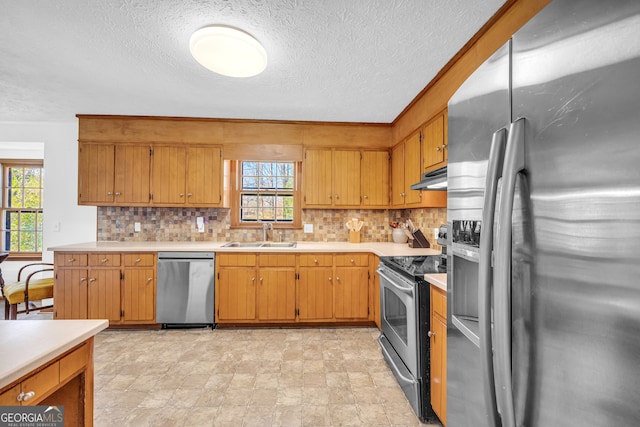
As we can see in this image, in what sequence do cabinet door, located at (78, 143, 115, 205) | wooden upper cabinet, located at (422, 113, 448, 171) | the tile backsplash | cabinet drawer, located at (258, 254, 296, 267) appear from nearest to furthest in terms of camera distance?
wooden upper cabinet, located at (422, 113, 448, 171) → cabinet drawer, located at (258, 254, 296, 267) → cabinet door, located at (78, 143, 115, 205) → the tile backsplash

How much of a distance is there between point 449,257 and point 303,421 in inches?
57.0

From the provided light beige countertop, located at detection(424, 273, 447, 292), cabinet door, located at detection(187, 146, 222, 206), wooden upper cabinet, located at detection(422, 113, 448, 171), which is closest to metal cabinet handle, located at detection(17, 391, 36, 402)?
light beige countertop, located at detection(424, 273, 447, 292)

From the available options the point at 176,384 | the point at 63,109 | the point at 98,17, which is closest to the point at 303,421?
the point at 176,384

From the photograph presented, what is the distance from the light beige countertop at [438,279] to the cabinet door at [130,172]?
3312 mm

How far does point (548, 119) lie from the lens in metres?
0.63

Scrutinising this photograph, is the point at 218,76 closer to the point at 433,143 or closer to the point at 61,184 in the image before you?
the point at 433,143

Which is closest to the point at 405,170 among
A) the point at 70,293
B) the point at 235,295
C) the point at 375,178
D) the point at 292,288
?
the point at 375,178

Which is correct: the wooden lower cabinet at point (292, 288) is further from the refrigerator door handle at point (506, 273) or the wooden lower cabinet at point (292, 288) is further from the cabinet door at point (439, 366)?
the refrigerator door handle at point (506, 273)

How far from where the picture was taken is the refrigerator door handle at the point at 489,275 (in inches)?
28.6

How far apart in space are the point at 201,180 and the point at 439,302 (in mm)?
2990

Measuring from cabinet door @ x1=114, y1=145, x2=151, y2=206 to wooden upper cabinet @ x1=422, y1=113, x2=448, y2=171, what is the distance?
3.17 metres

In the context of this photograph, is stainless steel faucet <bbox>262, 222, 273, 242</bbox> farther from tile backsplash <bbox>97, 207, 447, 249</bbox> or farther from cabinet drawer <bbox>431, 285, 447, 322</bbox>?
cabinet drawer <bbox>431, 285, 447, 322</bbox>

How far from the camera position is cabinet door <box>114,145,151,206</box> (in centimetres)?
348

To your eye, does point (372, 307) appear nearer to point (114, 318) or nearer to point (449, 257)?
point (449, 257)
